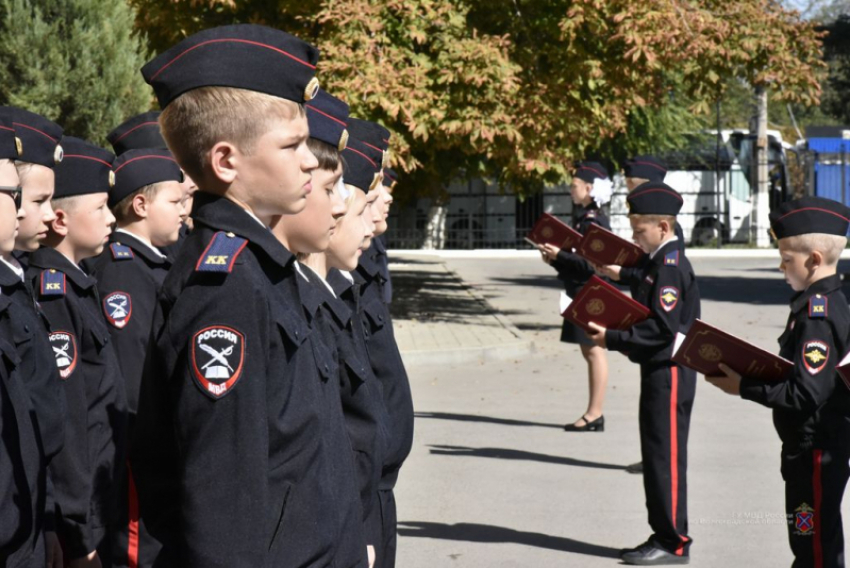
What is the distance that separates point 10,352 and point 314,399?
3.71 feet

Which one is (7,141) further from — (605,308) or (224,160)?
(605,308)

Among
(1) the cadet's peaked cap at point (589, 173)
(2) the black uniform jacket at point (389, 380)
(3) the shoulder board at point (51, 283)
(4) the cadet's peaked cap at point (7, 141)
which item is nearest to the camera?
(4) the cadet's peaked cap at point (7, 141)

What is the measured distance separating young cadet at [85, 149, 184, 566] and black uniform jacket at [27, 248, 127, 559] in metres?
0.16

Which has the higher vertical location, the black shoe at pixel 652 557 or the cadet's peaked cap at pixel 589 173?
the cadet's peaked cap at pixel 589 173

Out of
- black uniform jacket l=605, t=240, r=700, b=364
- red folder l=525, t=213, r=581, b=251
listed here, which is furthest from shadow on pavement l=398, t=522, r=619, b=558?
red folder l=525, t=213, r=581, b=251

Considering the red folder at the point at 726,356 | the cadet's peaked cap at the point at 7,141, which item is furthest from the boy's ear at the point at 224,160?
the red folder at the point at 726,356

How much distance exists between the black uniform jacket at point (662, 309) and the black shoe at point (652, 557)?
0.97 metres

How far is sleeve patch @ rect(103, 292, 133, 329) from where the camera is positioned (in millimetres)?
4539

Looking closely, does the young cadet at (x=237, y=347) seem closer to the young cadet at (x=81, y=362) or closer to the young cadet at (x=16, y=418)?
the young cadet at (x=16, y=418)

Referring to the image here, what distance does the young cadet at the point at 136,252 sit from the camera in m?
4.55

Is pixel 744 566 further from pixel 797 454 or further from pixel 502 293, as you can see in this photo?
pixel 502 293

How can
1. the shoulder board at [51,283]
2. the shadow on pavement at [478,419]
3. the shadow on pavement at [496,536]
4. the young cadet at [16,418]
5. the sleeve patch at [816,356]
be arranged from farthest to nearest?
the shadow on pavement at [478,419] → the shadow on pavement at [496,536] → the sleeve patch at [816,356] → the shoulder board at [51,283] → the young cadet at [16,418]

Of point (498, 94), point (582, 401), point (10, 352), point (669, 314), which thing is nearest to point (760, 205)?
point (498, 94)

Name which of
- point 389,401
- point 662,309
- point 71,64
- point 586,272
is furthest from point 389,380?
point 71,64
